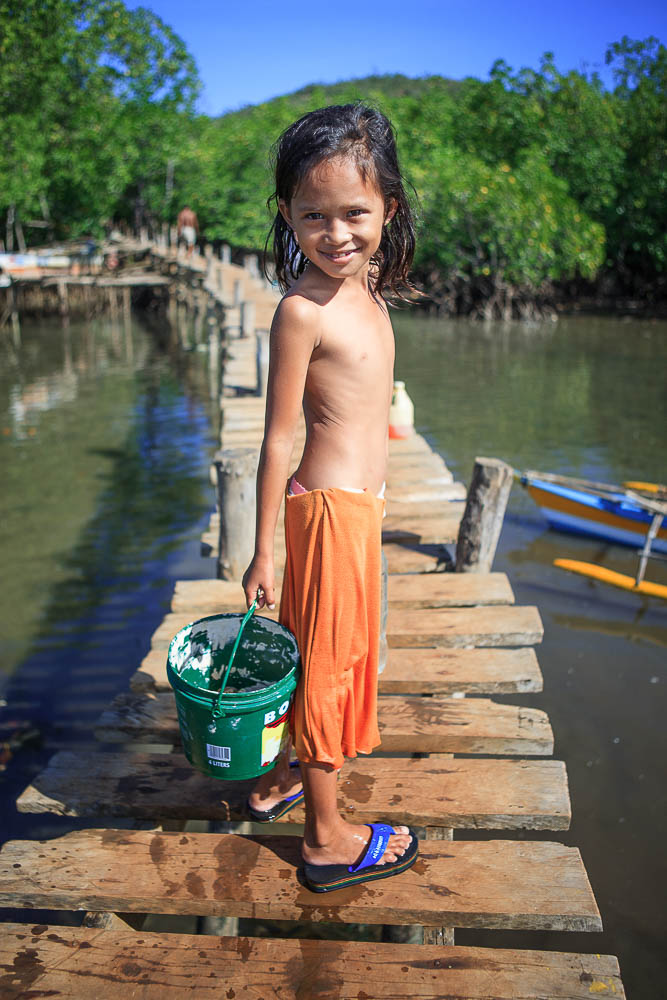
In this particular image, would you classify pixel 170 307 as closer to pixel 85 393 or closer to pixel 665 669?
pixel 85 393

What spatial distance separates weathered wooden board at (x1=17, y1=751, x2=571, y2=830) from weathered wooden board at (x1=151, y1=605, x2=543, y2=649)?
2.78 ft

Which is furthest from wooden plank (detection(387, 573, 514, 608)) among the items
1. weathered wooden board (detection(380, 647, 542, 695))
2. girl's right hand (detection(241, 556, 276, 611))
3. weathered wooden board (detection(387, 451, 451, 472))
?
girl's right hand (detection(241, 556, 276, 611))

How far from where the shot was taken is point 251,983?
7.06ft

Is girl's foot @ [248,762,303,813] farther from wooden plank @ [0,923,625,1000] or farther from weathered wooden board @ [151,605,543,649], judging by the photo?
weathered wooden board @ [151,605,543,649]

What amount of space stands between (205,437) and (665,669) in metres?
8.64

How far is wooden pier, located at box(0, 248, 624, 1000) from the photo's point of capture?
218 centimetres

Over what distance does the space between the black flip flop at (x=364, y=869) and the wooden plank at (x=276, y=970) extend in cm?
17

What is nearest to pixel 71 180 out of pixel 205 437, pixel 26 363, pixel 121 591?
pixel 26 363

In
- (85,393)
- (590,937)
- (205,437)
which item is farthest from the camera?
(85,393)

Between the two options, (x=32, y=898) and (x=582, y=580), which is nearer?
(x=32, y=898)

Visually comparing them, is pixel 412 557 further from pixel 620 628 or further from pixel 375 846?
pixel 620 628

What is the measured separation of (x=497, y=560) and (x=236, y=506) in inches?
187

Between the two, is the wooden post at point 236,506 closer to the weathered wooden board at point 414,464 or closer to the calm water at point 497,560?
the weathered wooden board at point 414,464

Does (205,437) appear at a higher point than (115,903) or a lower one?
lower
